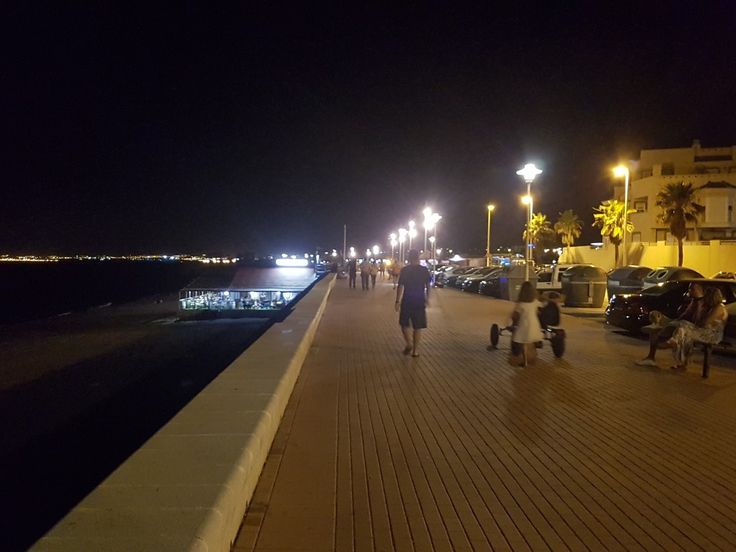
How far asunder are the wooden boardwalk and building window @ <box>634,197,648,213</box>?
5245 cm

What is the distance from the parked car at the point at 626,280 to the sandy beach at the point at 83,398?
14.5 meters

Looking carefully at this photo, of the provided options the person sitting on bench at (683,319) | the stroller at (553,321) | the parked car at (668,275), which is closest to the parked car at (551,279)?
the parked car at (668,275)

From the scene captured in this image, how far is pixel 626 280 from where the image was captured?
25.4m

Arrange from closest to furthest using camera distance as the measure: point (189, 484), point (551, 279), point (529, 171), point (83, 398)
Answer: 1. point (189, 484)
2. point (83, 398)
3. point (529, 171)
4. point (551, 279)

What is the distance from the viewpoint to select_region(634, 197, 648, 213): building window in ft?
193

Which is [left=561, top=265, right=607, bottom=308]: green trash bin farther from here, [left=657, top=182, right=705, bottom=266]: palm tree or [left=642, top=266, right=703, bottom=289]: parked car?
[left=657, top=182, right=705, bottom=266]: palm tree

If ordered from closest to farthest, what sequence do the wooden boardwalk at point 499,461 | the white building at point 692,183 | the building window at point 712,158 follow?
the wooden boardwalk at point 499,461, the white building at point 692,183, the building window at point 712,158

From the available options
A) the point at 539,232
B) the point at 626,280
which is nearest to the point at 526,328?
the point at 626,280

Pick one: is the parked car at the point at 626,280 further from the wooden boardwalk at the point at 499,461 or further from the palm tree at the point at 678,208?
the palm tree at the point at 678,208

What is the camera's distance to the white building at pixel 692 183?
52.6 metres

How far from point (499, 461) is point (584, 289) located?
780 inches

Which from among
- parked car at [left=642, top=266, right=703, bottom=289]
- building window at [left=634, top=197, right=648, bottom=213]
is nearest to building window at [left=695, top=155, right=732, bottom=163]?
building window at [left=634, top=197, right=648, bottom=213]

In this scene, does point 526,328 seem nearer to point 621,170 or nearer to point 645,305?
point 645,305

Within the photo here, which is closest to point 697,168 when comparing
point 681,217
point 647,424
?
point 681,217
